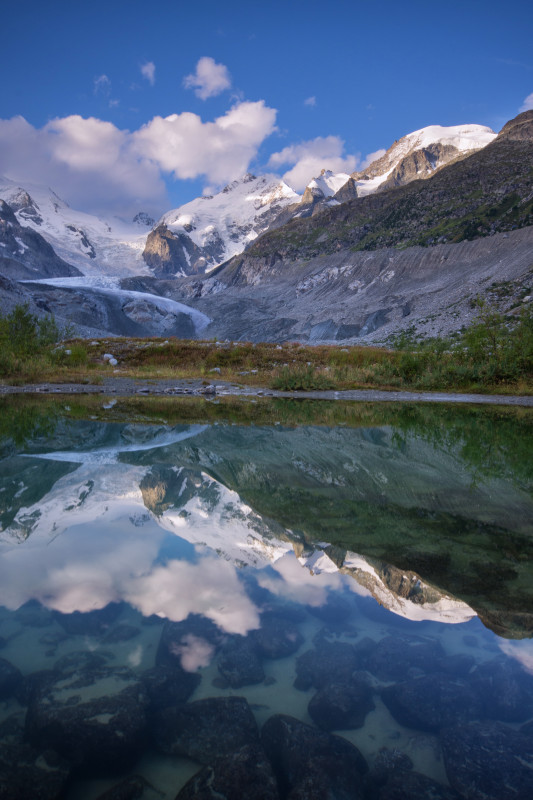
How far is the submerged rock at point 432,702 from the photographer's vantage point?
7.42 feet

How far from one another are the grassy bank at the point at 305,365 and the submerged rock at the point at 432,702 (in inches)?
779

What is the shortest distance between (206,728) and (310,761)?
47cm

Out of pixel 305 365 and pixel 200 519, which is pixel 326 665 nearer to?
pixel 200 519

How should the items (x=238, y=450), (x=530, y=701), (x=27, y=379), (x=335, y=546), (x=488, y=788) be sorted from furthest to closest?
1. (x=27, y=379)
2. (x=238, y=450)
3. (x=335, y=546)
4. (x=530, y=701)
5. (x=488, y=788)

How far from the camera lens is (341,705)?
2354 millimetres

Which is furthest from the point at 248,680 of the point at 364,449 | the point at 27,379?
the point at 27,379

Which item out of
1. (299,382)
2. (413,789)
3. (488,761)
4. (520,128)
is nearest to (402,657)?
(488,761)

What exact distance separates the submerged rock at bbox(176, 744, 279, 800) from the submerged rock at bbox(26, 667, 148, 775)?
0.31m

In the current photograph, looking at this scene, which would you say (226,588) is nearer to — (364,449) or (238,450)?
(238,450)

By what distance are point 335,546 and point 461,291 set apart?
241 ft

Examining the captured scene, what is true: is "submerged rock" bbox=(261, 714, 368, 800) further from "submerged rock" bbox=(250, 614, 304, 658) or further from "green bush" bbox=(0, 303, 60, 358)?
"green bush" bbox=(0, 303, 60, 358)

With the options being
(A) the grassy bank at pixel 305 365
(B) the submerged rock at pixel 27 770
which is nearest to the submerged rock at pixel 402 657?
(B) the submerged rock at pixel 27 770

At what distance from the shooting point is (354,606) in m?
3.21

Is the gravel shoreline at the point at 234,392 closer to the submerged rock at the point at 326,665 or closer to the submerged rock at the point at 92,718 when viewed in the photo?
the submerged rock at the point at 326,665
